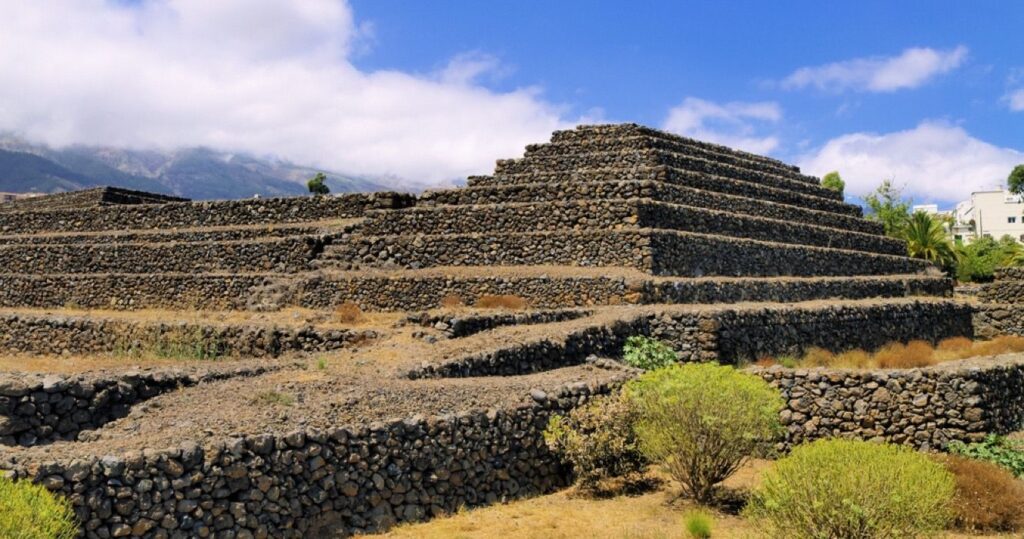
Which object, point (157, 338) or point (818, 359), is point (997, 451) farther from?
point (157, 338)

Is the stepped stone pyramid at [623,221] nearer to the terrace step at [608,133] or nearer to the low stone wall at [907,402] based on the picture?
the terrace step at [608,133]

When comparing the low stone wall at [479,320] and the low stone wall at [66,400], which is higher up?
the low stone wall at [479,320]

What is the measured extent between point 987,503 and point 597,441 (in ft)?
15.5

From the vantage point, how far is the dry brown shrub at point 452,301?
2249 centimetres

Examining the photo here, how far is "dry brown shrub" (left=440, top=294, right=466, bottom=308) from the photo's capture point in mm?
22492

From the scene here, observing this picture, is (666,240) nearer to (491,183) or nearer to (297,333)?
(491,183)

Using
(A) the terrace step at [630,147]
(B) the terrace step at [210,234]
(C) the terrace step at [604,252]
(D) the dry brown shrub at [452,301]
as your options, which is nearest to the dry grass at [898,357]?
(C) the terrace step at [604,252]

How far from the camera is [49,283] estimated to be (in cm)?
3162

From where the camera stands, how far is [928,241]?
53.0 metres

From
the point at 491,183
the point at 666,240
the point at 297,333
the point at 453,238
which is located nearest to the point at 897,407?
the point at 666,240

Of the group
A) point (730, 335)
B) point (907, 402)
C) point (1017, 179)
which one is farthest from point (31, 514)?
point (1017, 179)

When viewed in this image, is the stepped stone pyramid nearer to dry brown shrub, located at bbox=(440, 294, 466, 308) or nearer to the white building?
dry brown shrub, located at bbox=(440, 294, 466, 308)

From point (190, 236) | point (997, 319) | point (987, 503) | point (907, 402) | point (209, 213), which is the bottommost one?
point (987, 503)

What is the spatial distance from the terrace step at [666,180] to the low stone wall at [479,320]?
8406 millimetres
